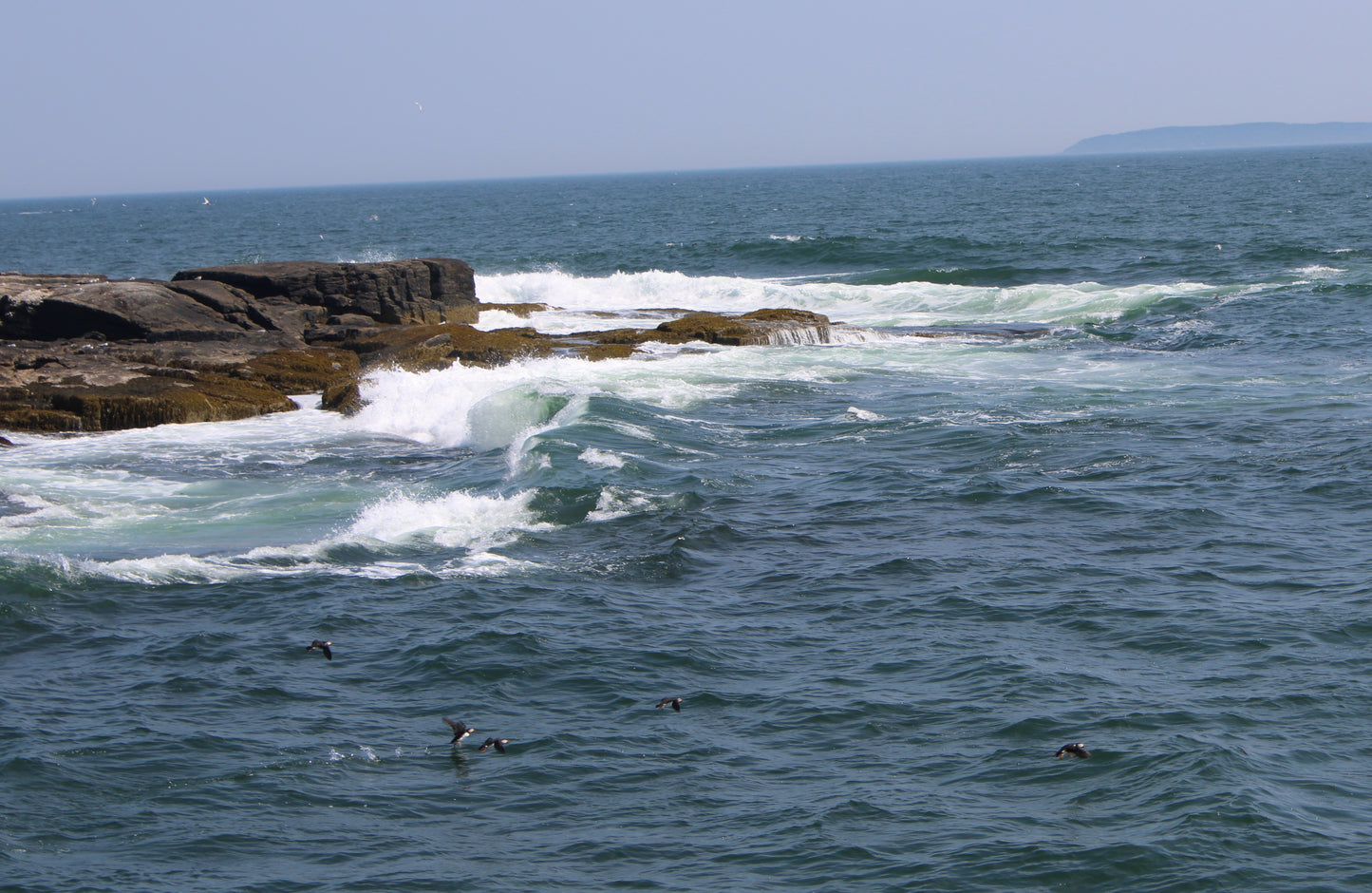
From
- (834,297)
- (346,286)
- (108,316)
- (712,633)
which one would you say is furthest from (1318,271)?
(108,316)

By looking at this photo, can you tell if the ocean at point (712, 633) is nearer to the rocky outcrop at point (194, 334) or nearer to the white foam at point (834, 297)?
the rocky outcrop at point (194, 334)

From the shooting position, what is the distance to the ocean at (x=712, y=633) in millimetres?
9547

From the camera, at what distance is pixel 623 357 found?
30.3 m

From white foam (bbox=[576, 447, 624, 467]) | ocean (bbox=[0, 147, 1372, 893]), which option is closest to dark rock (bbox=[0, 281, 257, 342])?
ocean (bbox=[0, 147, 1372, 893])

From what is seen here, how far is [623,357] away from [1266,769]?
848 inches

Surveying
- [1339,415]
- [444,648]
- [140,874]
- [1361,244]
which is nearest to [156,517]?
[444,648]

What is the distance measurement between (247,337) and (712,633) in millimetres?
20246

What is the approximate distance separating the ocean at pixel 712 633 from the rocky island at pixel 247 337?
104 cm

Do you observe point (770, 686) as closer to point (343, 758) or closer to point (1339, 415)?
point (343, 758)

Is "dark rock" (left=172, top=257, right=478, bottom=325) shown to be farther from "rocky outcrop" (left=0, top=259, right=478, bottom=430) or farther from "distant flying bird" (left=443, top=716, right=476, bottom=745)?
"distant flying bird" (left=443, top=716, right=476, bottom=745)

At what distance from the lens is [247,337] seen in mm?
30078

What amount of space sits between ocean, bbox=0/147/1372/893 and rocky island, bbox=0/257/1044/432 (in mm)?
1038

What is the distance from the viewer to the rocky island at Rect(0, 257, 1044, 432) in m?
25.0

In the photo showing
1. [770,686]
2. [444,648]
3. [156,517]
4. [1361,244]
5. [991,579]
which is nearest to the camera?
[770,686]
